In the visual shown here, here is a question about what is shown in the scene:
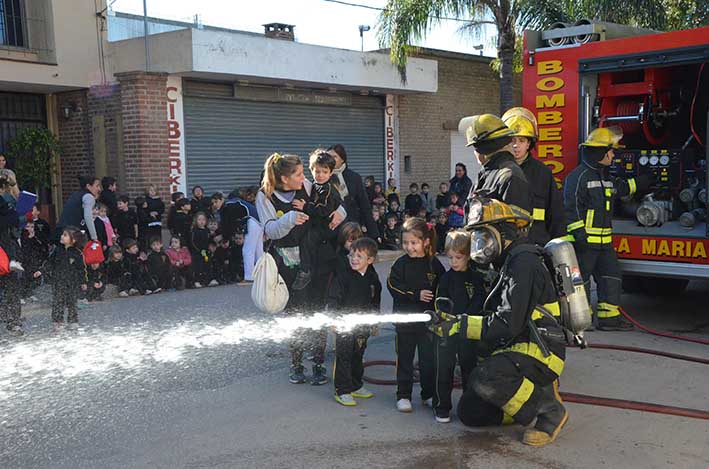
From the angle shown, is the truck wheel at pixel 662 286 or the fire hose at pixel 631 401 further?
the truck wheel at pixel 662 286

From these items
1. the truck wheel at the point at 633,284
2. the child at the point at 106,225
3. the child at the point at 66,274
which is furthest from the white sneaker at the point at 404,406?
the child at the point at 106,225

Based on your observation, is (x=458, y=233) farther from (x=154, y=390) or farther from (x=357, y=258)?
(x=154, y=390)

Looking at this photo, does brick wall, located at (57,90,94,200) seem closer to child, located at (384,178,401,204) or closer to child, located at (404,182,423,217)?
child, located at (384,178,401,204)

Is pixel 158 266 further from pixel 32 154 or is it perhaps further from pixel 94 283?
pixel 32 154

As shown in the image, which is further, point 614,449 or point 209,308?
point 209,308

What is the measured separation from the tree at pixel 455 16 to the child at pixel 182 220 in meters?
6.44

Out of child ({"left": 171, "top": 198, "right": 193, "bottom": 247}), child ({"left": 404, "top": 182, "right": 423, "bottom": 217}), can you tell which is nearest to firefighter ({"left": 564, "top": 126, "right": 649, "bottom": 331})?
child ({"left": 171, "top": 198, "right": 193, "bottom": 247})

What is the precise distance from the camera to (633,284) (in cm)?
878

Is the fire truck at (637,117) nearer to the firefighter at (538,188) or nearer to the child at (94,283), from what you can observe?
the firefighter at (538,188)

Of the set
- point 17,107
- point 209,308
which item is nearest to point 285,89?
point 17,107

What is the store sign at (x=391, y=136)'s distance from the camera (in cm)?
1797

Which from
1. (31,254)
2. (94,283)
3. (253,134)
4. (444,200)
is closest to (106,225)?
(31,254)

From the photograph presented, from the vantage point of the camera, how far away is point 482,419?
4.52 meters

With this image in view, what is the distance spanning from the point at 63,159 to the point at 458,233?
431 inches
